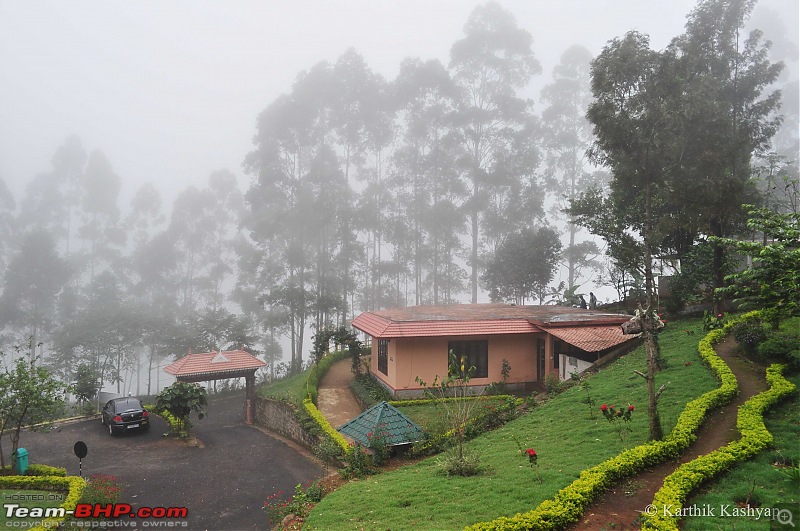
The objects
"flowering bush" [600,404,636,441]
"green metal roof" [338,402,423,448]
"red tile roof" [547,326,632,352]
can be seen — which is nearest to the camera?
"flowering bush" [600,404,636,441]

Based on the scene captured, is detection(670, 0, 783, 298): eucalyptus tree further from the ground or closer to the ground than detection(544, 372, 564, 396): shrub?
further from the ground

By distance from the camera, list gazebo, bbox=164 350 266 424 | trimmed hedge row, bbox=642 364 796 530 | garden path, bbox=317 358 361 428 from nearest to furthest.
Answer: trimmed hedge row, bbox=642 364 796 530 → garden path, bbox=317 358 361 428 → gazebo, bbox=164 350 266 424

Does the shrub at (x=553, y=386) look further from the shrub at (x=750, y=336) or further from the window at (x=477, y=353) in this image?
the shrub at (x=750, y=336)

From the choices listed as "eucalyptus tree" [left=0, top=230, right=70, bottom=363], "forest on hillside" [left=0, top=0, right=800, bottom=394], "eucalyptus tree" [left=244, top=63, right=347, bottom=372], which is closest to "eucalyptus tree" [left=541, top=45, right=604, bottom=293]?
"forest on hillside" [left=0, top=0, right=800, bottom=394]

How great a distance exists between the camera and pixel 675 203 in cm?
2058

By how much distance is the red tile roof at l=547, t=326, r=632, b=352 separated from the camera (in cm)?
1767

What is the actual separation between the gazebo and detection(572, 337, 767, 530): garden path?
62.5 ft

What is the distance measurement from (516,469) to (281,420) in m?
14.0

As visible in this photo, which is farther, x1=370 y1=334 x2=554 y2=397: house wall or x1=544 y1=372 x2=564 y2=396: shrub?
x1=370 y1=334 x2=554 y2=397: house wall

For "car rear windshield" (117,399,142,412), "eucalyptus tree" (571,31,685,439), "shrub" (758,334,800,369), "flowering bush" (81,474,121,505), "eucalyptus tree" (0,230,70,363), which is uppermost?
"eucalyptus tree" (571,31,685,439)

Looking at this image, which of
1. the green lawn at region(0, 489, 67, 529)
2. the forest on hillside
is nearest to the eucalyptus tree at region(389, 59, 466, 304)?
the forest on hillside

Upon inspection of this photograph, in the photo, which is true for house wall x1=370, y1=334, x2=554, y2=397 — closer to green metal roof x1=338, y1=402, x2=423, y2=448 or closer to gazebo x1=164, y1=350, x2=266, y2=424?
green metal roof x1=338, y1=402, x2=423, y2=448

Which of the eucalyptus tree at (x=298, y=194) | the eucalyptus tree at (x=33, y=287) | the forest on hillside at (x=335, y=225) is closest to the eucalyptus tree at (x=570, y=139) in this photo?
the forest on hillside at (x=335, y=225)

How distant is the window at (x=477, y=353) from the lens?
20.0 m
